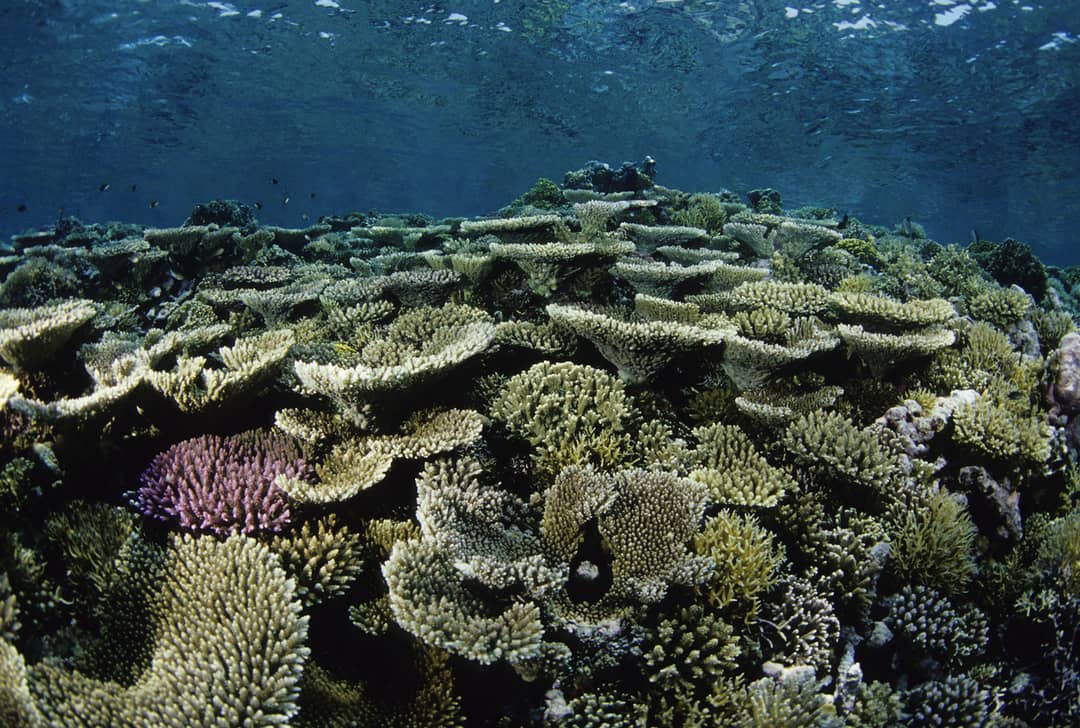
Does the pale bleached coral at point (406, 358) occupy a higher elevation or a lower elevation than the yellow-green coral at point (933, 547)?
higher

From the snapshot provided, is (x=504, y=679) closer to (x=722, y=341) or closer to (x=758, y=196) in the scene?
(x=722, y=341)

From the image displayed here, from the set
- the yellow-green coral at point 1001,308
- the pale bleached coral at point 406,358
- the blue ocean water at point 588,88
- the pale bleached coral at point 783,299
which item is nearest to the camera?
the pale bleached coral at point 406,358

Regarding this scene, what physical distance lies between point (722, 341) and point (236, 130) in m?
62.5

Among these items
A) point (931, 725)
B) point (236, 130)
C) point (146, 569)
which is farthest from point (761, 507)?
point (236, 130)

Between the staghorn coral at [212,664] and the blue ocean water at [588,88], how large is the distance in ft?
59.2

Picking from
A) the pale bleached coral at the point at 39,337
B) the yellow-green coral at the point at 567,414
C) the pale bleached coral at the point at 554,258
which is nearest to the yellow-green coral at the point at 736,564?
the yellow-green coral at the point at 567,414

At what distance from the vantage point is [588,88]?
39.5 metres

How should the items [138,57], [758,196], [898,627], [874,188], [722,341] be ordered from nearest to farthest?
[898,627] < [722,341] < [758,196] < [138,57] < [874,188]

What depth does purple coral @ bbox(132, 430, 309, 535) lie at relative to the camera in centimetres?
313

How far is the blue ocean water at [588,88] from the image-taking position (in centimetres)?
2595

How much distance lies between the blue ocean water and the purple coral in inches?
668

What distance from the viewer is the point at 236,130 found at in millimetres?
52969

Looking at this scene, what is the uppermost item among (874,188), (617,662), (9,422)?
(9,422)

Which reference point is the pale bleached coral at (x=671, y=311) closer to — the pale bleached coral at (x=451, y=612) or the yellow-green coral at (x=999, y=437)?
the yellow-green coral at (x=999, y=437)
